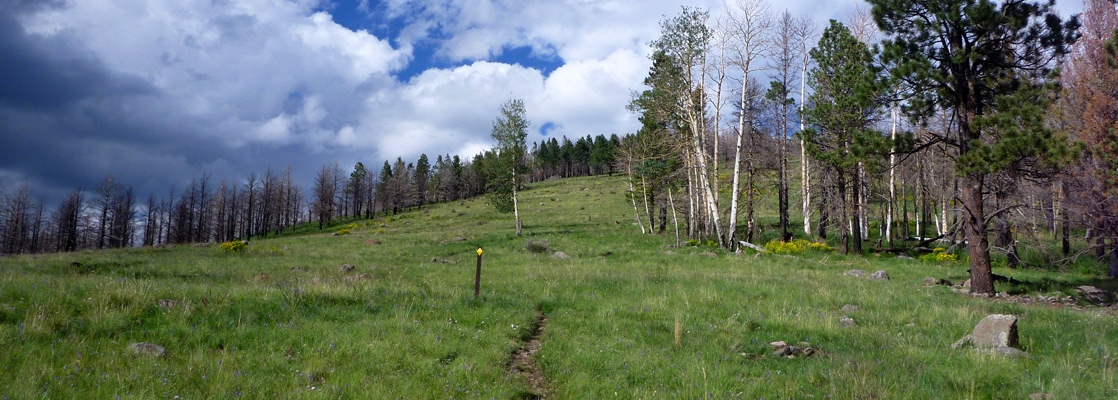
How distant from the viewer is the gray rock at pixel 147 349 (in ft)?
17.4

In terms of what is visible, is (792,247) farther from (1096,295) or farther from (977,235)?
(1096,295)

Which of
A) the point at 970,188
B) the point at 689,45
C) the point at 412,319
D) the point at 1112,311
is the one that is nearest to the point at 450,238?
the point at 689,45

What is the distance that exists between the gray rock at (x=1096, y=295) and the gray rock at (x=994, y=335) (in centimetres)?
1125

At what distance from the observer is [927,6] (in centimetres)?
1350

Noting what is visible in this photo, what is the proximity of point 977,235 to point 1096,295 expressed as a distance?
475 centimetres

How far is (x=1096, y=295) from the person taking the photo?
1438cm

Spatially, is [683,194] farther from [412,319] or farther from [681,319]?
[412,319]

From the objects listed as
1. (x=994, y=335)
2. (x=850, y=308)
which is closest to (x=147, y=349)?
(x=994, y=335)

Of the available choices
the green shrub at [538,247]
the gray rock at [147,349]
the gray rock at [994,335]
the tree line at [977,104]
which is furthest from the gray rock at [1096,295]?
the gray rock at [147,349]

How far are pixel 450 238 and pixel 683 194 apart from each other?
16999 mm

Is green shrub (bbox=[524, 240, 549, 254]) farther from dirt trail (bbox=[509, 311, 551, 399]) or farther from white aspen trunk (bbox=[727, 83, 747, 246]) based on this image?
dirt trail (bbox=[509, 311, 551, 399])

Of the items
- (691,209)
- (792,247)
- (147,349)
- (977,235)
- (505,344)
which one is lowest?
(505,344)

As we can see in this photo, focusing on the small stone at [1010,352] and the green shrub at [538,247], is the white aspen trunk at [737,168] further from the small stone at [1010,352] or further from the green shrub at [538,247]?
the small stone at [1010,352]

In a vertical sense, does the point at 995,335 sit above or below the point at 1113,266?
below
